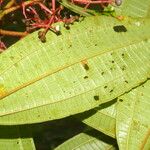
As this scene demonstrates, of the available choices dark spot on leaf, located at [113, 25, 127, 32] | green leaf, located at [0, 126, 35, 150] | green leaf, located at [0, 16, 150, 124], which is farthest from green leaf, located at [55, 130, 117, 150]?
dark spot on leaf, located at [113, 25, 127, 32]

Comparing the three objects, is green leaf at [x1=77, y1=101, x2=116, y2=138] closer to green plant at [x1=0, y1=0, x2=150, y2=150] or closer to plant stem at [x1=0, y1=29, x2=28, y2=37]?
green plant at [x1=0, y1=0, x2=150, y2=150]

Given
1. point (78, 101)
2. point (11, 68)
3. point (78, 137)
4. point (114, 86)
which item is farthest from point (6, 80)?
point (78, 137)

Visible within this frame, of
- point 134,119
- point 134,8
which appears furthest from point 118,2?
point 134,119

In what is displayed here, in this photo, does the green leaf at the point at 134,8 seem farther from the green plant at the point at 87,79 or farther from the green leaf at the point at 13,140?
the green leaf at the point at 13,140

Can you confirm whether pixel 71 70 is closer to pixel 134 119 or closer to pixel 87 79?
pixel 87 79

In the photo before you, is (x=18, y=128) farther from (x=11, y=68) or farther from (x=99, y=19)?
(x=99, y=19)
